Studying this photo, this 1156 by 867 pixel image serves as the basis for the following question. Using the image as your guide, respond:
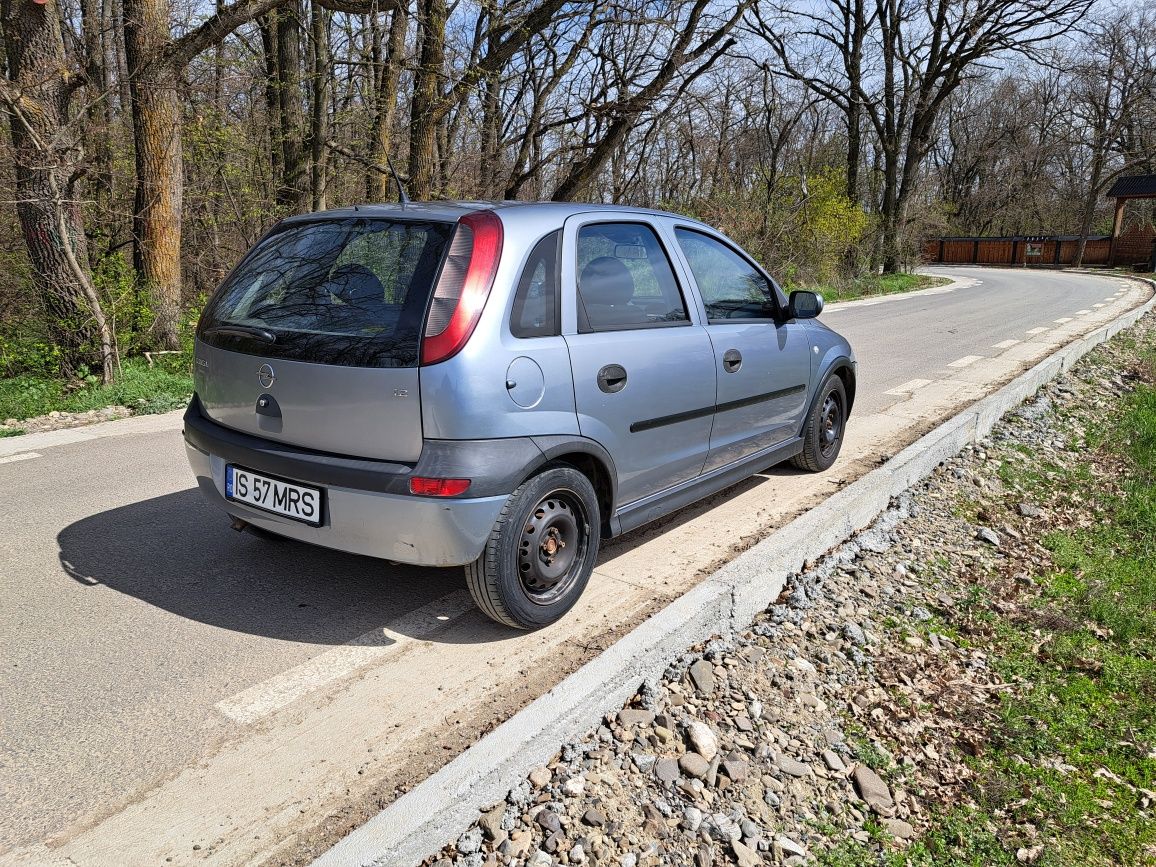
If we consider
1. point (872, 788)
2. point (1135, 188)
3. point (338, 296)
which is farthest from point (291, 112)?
point (1135, 188)

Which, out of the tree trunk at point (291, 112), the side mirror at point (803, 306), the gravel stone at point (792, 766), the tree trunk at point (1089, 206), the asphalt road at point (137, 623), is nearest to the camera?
the asphalt road at point (137, 623)

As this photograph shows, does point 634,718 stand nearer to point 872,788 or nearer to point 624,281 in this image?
point 872,788

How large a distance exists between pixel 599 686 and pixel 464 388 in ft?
3.86

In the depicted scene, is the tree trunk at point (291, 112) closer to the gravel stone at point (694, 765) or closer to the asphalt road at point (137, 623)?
the asphalt road at point (137, 623)

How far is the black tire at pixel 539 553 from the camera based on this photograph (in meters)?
3.18

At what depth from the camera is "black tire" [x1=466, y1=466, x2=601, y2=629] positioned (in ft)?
10.4

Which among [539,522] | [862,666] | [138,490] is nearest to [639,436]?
[539,522]

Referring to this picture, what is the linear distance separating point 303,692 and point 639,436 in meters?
1.76

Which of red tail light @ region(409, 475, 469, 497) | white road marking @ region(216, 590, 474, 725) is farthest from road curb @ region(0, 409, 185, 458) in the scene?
red tail light @ region(409, 475, 469, 497)

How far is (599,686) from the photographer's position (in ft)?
9.59

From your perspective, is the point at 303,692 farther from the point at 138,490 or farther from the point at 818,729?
the point at 138,490

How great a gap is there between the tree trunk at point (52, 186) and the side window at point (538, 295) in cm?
660

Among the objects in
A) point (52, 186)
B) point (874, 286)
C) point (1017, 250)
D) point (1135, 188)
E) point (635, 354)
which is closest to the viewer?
point (635, 354)

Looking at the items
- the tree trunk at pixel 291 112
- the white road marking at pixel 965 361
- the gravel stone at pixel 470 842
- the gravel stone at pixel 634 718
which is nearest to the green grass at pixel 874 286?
the white road marking at pixel 965 361
